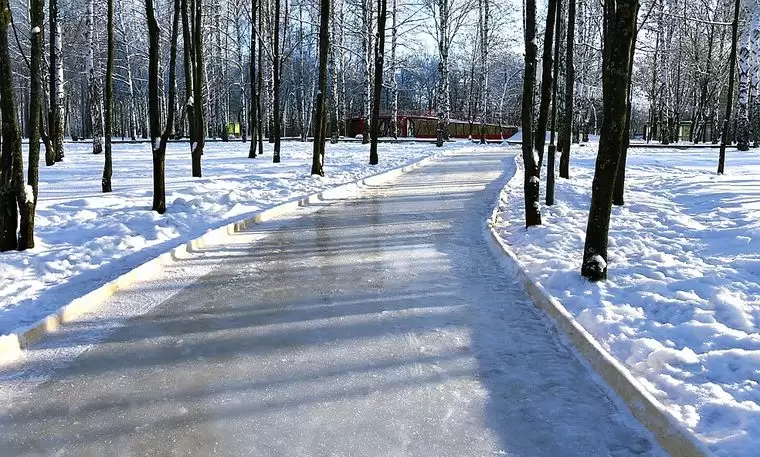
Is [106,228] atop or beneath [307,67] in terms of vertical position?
beneath

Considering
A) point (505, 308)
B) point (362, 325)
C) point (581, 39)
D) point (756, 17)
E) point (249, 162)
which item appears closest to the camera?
point (362, 325)

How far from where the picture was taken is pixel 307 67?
204 feet

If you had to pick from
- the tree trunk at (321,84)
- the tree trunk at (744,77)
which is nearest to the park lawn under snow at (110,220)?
the tree trunk at (321,84)

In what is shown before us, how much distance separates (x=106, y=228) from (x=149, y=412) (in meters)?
5.78

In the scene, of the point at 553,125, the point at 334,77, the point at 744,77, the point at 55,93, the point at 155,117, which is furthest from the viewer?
the point at 334,77

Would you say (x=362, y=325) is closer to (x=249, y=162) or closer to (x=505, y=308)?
(x=505, y=308)

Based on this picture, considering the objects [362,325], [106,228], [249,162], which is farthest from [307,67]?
[362,325]

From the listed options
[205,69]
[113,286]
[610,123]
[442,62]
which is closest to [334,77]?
[442,62]

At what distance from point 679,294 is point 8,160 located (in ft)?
25.2

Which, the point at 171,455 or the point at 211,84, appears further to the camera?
the point at 211,84

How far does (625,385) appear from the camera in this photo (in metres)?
3.84

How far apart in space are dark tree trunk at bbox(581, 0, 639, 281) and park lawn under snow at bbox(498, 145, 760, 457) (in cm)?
35

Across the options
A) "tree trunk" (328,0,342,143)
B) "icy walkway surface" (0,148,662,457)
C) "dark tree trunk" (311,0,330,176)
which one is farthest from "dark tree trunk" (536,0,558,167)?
"tree trunk" (328,0,342,143)

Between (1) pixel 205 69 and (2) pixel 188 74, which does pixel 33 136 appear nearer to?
(2) pixel 188 74
